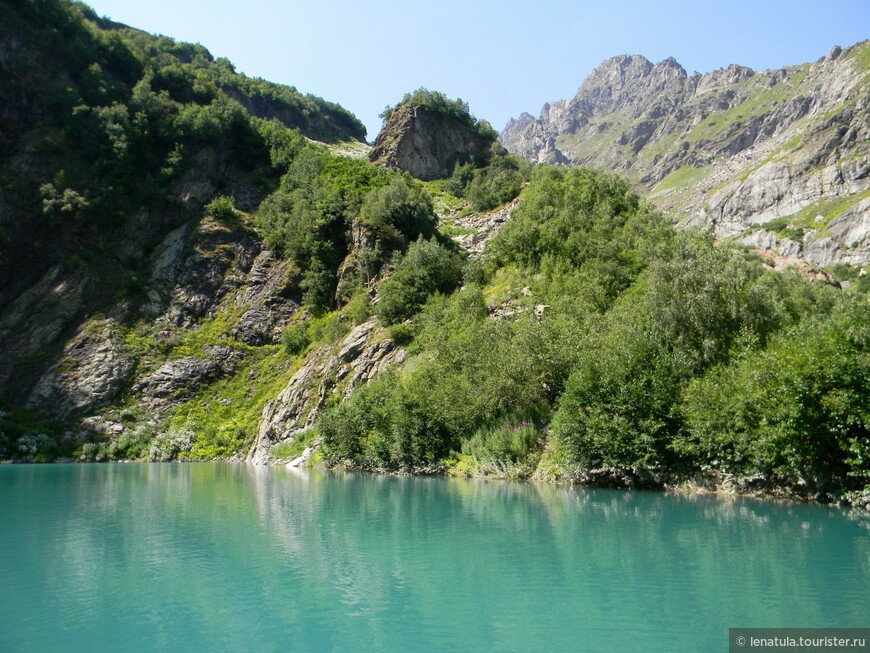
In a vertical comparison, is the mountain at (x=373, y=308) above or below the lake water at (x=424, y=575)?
above

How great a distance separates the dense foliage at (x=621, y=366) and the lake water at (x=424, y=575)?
3.79m

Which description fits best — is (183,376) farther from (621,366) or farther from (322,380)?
(621,366)

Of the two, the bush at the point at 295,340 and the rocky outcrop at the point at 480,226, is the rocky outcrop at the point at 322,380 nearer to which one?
the bush at the point at 295,340

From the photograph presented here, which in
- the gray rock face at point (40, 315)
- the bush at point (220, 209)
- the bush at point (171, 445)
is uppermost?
the bush at point (220, 209)

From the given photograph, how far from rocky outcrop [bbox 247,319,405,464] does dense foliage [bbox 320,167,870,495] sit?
5053 millimetres

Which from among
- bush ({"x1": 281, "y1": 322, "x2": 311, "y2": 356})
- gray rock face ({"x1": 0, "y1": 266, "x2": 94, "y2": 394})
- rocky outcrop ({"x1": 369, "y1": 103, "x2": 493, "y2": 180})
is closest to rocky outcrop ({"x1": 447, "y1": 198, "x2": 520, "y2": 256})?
bush ({"x1": 281, "y1": 322, "x2": 311, "y2": 356})

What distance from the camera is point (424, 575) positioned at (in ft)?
48.2

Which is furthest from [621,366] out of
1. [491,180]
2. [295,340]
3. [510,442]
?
[491,180]

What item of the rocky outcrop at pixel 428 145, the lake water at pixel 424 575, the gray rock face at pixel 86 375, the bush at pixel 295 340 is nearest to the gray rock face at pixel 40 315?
the gray rock face at pixel 86 375

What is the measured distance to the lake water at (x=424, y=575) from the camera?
34.8 ft

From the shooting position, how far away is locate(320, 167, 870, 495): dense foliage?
25.0 meters

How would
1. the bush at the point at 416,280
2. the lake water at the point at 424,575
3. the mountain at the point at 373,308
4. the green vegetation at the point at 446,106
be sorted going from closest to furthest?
1. the lake water at the point at 424,575
2. the mountain at the point at 373,308
3. the bush at the point at 416,280
4. the green vegetation at the point at 446,106

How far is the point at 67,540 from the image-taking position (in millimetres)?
19031

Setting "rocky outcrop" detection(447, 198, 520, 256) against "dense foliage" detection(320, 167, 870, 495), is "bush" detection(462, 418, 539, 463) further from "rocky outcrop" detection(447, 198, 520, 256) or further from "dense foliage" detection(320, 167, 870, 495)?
"rocky outcrop" detection(447, 198, 520, 256)
